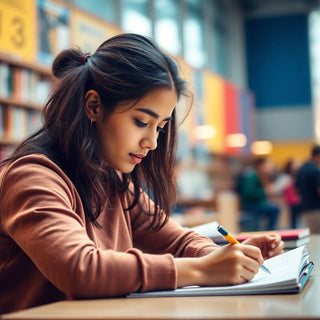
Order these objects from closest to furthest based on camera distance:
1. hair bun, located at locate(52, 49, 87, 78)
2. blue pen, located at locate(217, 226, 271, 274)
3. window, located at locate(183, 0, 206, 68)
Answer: blue pen, located at locate(217, 226, 271, 274) → hair bun, located at locate(52, 49, 87, 78) → window, located at locate(183, 0, 206, 68)

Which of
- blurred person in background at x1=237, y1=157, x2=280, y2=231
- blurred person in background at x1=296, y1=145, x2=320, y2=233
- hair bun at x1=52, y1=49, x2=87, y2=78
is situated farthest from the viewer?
blurred person in background at x1=237, y1=157, x2=280, y2=231

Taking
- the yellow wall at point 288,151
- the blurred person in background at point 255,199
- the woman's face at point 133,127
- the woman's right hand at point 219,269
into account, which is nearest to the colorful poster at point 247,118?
the yellow wall at point 288,151

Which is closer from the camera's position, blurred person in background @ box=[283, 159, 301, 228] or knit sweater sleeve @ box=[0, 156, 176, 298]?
knit sweater sleeve @ box=[0, 156, 176, 298]

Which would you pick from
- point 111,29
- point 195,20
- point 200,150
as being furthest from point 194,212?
point 195,20

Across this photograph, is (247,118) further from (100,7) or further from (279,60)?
(100,7)

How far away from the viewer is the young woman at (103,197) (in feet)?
3.39

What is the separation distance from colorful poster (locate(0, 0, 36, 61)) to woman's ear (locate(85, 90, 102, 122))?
400 centimetres

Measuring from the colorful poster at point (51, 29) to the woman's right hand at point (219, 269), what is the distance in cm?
492

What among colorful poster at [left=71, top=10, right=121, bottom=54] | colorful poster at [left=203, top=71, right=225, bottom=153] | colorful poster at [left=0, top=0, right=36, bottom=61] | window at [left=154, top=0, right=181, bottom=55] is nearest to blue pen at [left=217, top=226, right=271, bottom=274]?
colorful poster at [left=0, top=0, right=36, bottom=61]

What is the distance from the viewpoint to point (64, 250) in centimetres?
101

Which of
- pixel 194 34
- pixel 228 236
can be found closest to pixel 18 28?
pixel 228 236

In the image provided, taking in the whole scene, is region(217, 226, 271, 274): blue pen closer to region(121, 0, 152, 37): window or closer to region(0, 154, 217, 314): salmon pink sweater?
region(0, 154, 217, 314): salmon pink sweater

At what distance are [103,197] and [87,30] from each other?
558cm

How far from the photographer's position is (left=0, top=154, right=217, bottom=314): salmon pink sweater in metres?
1.01
